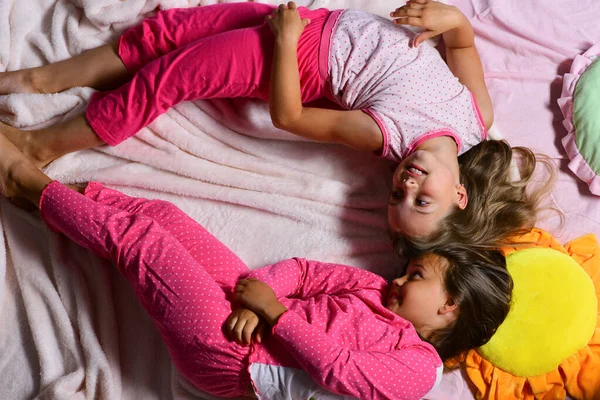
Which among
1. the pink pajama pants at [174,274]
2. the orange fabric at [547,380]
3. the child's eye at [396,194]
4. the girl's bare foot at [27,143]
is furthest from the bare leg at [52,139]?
the orange fabric at [547,380]

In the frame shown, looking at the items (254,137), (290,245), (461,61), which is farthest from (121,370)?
(461,61)

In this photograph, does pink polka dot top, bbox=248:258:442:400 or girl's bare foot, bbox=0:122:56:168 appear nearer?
pink polka dot top, bbox=248:258:442:400

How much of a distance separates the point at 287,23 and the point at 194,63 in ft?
0.64

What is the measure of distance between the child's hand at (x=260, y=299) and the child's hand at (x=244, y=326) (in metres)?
0.01

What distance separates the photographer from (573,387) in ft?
4.43

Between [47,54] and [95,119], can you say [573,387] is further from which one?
[47,54]

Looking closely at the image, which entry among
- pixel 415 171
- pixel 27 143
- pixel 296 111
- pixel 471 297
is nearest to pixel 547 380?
pixel 471 297

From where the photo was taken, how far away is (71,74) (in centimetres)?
143

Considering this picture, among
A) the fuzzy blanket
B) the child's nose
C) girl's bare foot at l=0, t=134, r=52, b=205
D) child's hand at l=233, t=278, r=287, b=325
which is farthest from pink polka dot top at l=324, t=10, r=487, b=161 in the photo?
girl's bare foot at l=0, t=134, r=52, b=205

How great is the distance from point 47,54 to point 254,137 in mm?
462

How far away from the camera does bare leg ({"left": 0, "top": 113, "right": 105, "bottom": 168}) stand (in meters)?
1.37

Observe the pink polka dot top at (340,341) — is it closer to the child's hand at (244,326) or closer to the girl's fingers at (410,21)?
the child's hand at (244,326)

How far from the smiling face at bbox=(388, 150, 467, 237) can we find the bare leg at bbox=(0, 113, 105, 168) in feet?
1.98

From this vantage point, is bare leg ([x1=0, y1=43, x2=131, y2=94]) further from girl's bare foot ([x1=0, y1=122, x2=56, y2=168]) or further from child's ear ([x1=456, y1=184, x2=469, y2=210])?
child's ear ([x1=456, y1=184, x2=469, y2=210])
